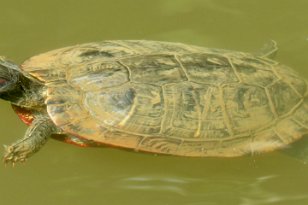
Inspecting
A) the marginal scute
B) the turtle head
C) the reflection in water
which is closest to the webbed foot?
the turtle head

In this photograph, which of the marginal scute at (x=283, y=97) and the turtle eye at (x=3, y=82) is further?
the marginal scute at (x=283, y=97)

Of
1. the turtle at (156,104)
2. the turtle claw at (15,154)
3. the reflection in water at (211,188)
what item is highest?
the turtle at (156,104)

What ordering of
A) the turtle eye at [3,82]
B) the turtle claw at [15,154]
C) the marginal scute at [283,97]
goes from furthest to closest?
the marginal scute at [283,97]
the turtle eye at [3,82]
the turtle claw at [15,154]

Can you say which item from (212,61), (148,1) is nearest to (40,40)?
(148,1)

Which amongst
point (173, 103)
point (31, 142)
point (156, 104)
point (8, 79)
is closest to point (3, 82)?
point (8, 79)

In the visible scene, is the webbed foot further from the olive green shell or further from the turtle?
the olive green shell

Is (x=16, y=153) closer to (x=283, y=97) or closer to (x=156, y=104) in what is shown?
(x=156, y=104)

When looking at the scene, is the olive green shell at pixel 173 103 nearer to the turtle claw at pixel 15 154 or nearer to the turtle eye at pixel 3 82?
the turtle eye at pixel 3 82

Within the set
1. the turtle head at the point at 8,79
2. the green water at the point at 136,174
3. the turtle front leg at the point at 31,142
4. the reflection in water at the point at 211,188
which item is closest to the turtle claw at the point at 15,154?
the turtle front leg at the point at 31,142
